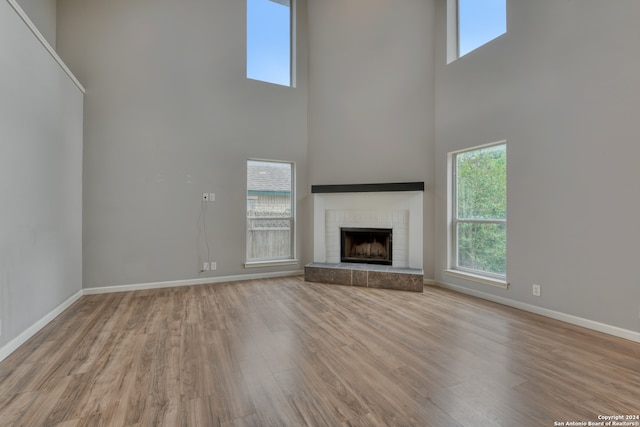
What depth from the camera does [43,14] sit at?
11.7 feet

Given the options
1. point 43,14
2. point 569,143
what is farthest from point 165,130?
point 569,143

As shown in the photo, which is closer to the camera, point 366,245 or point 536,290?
point 536,290

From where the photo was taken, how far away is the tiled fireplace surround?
14.4ft

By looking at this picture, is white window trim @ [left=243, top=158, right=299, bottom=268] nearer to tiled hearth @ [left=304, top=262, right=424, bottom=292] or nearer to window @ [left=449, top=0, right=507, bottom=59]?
tiled hearth @ [left=304, top=262, right=424, bottom=292]

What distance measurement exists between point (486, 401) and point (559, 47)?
3354 mm

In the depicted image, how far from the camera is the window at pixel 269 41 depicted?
16.6 feet

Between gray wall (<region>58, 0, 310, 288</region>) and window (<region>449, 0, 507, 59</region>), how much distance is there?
2815 mm

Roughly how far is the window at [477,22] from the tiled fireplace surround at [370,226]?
6.53 feet

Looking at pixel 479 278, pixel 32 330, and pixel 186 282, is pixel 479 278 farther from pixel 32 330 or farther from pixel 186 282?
pixel 32 330

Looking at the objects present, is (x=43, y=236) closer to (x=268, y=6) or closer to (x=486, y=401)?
(x=486, y=401)

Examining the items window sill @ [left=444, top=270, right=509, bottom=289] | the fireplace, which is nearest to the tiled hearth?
the fireplace

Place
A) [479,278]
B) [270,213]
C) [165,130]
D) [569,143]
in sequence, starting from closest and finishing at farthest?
[569,143] < [479,278] < [165,130] < [270,213]

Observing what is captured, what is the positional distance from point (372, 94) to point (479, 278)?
3.20m

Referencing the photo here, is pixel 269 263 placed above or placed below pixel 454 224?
below
